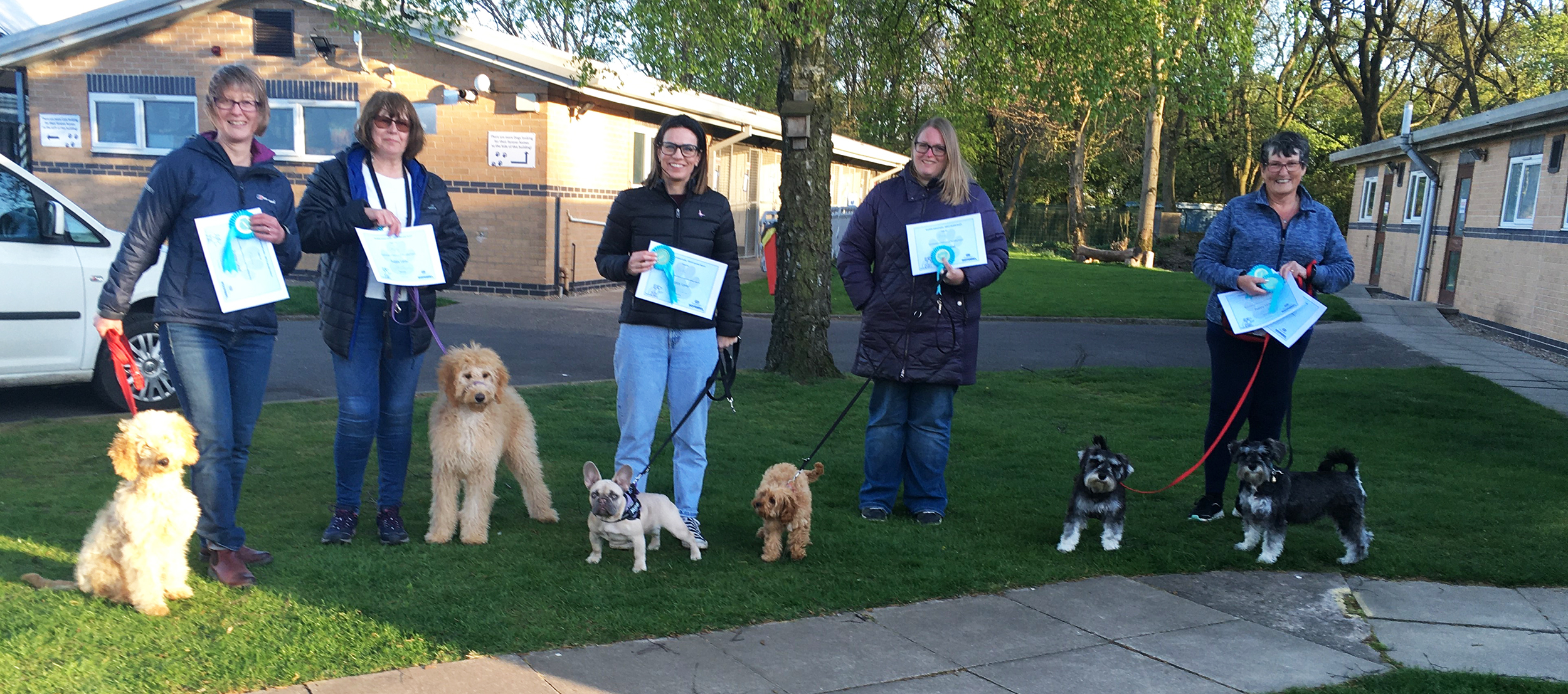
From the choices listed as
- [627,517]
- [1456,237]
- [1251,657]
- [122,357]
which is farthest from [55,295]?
[1456,237]

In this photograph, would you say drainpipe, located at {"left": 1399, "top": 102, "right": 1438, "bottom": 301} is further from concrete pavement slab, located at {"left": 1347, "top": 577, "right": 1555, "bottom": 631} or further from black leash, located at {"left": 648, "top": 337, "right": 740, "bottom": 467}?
black leash, located at {"left": 648, "top": 337, "right": 740, "bottom": 467}

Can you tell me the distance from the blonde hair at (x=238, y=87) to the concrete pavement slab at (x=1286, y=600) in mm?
4263

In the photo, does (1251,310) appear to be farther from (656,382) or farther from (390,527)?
(390,527)

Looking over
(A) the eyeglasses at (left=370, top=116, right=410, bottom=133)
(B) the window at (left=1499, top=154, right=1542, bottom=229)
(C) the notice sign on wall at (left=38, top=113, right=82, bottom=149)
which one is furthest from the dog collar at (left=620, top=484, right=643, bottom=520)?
(C) the notice sign on wall at (left=38, top=113, right=82, bottom=149)

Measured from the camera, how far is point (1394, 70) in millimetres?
37844

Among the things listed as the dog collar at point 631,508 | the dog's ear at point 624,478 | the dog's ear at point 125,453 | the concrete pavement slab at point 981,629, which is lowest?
the concrete pavement slab at point 981,629

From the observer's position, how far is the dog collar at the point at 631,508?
4398 millimetres

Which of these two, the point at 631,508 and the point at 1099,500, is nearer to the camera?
the point at 631,508

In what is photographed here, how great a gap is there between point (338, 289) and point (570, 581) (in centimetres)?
162

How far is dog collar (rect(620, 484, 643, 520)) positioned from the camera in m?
4.40

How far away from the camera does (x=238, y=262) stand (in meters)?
3.96

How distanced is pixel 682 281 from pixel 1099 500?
2299 mm

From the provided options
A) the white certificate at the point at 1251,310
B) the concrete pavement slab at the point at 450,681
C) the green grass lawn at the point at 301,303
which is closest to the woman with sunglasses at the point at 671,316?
the concrete pavement slab at the point at 450,681

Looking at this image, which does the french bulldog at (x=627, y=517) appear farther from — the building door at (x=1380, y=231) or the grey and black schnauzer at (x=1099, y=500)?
the building door at (x=1380, y=231)
